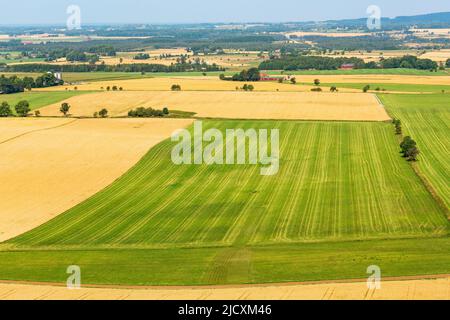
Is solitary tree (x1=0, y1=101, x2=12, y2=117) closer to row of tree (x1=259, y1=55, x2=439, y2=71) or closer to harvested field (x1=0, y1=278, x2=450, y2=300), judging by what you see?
harvested field (x1=0, y1=278, x2=450, y2=300)

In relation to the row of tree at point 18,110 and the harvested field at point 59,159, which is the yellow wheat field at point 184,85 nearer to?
the row of tree at point 18,110

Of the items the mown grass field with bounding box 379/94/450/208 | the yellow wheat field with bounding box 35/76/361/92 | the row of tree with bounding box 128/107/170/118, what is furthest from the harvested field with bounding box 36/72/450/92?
the row of tree with bounding box 128/107/170/118

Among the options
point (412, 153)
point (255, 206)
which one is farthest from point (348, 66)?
point (255, 206)

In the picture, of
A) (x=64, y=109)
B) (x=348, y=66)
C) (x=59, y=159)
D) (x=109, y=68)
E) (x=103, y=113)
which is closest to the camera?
(x=59, y=159)

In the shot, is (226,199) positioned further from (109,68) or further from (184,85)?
(109,68)

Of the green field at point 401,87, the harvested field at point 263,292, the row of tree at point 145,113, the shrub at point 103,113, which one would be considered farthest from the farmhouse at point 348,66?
the harvested field at point 263,292
